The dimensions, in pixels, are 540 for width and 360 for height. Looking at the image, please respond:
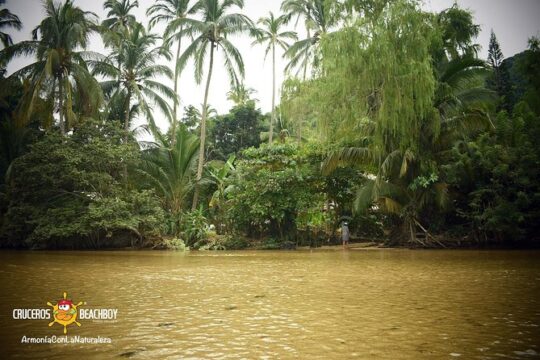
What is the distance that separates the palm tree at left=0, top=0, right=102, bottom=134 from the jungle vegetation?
67 mm

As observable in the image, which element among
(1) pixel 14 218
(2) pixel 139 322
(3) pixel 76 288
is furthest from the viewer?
(1) pixel 14 218

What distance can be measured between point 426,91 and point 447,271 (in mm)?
7825

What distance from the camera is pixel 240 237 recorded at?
15.9 m

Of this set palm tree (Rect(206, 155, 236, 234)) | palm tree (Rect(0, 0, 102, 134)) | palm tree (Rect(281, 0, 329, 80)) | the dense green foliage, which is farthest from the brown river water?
palm tree (Rect(281, 0, 329, 80))

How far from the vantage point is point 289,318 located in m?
3.01

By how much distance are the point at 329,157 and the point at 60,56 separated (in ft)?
43.2

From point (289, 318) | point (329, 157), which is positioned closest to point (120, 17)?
point (329, 157)

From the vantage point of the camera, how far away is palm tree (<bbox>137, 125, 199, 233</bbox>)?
691 inches

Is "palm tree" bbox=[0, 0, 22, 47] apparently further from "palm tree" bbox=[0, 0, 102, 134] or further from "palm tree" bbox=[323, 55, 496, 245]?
"palm tree" bbox=[323, 55, 496, 245]

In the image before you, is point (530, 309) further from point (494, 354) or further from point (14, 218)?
point (14, 218)

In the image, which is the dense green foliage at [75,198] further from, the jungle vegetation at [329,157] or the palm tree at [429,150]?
the palm tree at [429,150]

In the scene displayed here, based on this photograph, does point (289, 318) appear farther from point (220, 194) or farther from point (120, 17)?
point (120, 17)

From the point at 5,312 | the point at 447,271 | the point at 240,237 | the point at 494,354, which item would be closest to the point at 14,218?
the point at 240,237

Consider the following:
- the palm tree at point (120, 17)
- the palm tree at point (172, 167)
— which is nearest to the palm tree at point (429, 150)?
the palm tree at point (172, 167)
